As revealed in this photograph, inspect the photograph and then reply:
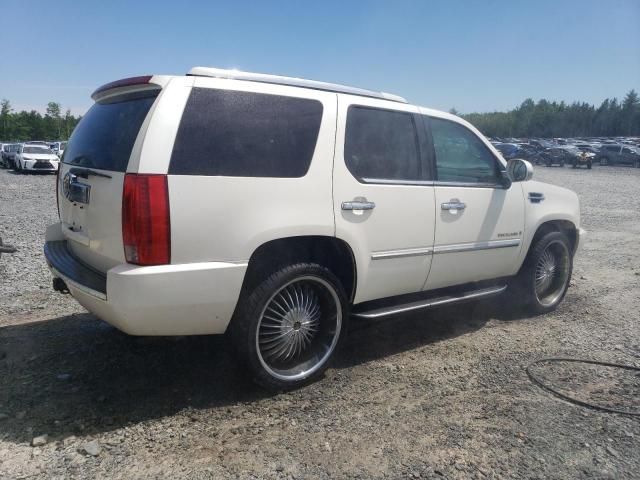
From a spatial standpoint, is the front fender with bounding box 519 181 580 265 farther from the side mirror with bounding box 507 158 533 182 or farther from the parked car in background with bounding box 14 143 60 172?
the parked car in background with bounding box 14 143 60 172

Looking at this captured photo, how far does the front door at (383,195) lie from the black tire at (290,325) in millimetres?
264

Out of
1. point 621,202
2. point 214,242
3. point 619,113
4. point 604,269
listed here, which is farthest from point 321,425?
point 619,113

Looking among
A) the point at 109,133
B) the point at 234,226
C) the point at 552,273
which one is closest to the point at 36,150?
the point at 109,133

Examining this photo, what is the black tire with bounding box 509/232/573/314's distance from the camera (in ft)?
16.6

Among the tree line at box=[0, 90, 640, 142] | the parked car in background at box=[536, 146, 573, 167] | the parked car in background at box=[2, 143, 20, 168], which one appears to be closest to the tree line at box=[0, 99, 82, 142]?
the tree line at box=[0, 90, 640, 142]

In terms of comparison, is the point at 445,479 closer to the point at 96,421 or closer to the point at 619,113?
the point at 96,421

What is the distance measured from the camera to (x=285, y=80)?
3496 millimetres

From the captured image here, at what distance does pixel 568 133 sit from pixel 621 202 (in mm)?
89960

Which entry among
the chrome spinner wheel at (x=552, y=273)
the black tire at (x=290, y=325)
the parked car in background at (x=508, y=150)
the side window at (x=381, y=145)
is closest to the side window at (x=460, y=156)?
the side window at (x=381, y=145)

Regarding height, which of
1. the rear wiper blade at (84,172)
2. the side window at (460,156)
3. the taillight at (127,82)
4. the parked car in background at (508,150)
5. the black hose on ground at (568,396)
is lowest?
the black hose on ground at (568,396)

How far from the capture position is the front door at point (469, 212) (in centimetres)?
416

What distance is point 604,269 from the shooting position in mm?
7293

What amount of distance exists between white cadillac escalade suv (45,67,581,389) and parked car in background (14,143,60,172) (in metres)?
25.9

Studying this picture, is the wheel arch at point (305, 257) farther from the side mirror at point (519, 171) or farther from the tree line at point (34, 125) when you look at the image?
the tree line at point (34, 125)
